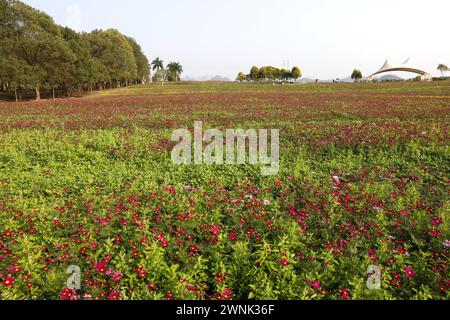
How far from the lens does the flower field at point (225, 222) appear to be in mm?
3643

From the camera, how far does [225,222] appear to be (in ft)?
17.8

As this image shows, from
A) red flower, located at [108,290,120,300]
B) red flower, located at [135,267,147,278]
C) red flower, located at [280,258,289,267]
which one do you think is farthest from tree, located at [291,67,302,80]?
red flower, located at [108,290,120,300]

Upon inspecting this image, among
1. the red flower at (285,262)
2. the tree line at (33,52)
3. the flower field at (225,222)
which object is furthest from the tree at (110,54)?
the red flower at (285,262)

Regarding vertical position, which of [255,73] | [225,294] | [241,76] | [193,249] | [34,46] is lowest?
[225,294]

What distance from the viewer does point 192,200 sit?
5.89m

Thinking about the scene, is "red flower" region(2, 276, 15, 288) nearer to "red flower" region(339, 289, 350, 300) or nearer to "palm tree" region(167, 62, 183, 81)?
"red flower" region(339, 289, 350, 300)

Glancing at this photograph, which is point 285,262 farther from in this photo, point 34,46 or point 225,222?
point 34,46

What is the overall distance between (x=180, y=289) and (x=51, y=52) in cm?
4090

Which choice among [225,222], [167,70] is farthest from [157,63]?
[225,222]

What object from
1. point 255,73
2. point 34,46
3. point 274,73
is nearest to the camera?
point 34,46

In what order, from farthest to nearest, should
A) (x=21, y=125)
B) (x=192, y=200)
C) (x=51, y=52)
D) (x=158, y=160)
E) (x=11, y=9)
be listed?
(x=51, y=52) < (x=11, y=9) < (x=21, y=125) < (x=158, y=160) < (x=192, y=200)

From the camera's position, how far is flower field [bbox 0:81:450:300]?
3643 mm
